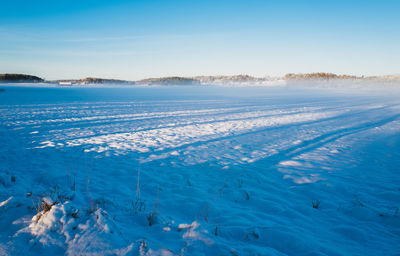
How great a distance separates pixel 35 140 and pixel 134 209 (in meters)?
5.65

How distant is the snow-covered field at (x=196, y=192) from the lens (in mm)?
2238

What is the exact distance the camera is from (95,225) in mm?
2248

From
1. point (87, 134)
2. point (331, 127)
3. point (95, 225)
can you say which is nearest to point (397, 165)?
point (331, 127)

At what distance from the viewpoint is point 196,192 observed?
3.83 meters

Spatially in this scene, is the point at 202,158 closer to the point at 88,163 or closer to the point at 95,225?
the point at 88,163

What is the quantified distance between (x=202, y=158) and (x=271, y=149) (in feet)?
7.34

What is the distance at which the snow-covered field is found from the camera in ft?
7.34

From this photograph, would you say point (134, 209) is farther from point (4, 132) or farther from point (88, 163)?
point (4, 132)

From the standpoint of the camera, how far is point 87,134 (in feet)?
24.6

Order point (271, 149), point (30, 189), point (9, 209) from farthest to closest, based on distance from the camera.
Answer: point (271, 149) → point (30, 189) → point (9, 209)

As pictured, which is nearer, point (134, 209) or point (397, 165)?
point (134, 209)

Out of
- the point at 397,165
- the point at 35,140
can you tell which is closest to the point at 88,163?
the point at 35,140

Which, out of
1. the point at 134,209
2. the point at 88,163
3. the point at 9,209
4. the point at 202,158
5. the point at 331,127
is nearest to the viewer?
the point at 9,209

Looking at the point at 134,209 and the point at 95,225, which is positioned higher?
the point at 95,225
